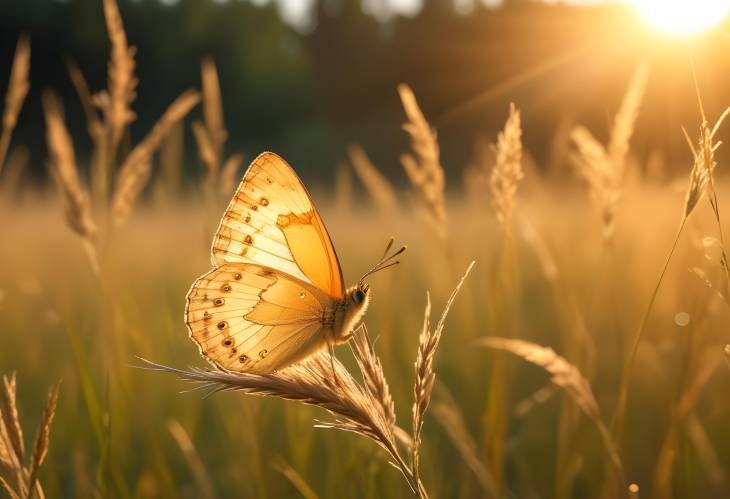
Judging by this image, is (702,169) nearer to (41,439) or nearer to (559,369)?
(559,369)

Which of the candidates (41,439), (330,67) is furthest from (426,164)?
(330,67)

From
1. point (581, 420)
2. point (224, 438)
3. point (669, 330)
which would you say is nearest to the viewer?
point (581, 420)

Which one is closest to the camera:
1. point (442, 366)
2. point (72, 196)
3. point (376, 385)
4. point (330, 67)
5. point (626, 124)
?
point (376, 385)

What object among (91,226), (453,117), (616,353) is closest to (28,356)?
(91,226)

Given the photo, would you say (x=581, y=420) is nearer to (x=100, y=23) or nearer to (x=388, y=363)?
(x=388, y=363)

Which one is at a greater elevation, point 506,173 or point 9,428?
point 506,173

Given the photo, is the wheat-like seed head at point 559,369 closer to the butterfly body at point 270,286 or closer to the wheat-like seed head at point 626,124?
the butterfly body at point 270,286
